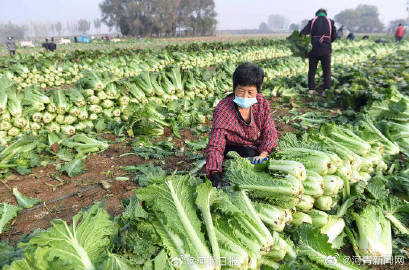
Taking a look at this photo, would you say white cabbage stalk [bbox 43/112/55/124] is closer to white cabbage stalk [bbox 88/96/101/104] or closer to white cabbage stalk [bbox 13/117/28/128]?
white cabbage stalk [bbox 13/117/28/128]

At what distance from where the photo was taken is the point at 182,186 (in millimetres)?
2348

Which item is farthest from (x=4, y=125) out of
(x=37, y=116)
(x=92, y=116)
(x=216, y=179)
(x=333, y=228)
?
(x=333, y=228)

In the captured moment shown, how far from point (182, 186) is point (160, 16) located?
3696 inches

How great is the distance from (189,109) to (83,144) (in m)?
2.92

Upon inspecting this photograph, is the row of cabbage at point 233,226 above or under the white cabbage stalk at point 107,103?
under

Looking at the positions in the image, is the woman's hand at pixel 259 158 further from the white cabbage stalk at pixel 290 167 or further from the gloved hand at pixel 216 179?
the white cabbage stalk at pixel 290 167

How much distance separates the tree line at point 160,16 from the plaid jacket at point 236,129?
85675 millimetres

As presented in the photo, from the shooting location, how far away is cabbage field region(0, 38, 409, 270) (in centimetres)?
209

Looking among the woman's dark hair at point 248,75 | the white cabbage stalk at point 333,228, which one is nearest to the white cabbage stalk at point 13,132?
the woman's dark hair at point 248,75

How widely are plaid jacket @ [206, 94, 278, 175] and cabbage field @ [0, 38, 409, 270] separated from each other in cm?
36

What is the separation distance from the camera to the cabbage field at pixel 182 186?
2086 millimetres

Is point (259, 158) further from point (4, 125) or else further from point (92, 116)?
point (4, 125)

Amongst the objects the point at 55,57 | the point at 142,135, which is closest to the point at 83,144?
the point at 142,135

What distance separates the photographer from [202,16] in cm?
9794
